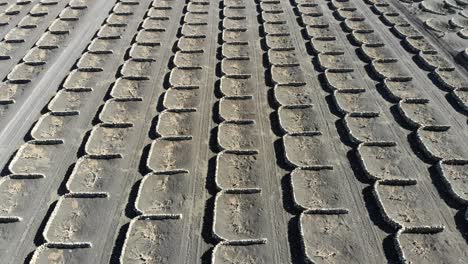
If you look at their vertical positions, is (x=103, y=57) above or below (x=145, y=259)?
above

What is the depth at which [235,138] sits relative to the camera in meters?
9.66

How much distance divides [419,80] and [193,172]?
22.9ft

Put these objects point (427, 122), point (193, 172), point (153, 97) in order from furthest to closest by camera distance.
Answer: point (153, 97)
point (427, 122)
point (193, 172)

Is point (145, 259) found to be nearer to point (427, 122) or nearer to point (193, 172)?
point (193, 172)

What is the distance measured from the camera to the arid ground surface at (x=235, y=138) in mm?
7527

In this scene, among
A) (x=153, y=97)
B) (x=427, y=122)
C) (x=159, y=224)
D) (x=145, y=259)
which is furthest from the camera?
(x=153, y=97)

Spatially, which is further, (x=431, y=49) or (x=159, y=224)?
(x=431, y=49)

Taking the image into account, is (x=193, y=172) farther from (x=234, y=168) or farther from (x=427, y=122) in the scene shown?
(x=427, y=122)

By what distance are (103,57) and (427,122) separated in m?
9.25

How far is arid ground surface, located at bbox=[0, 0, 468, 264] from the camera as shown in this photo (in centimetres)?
753

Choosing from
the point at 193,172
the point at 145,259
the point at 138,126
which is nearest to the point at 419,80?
the point at 193,172

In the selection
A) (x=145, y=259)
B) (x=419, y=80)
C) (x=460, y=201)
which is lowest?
(x=145, y=259)

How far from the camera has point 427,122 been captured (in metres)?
10.0

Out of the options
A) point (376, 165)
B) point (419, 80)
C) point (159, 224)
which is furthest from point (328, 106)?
point (159, 224)
